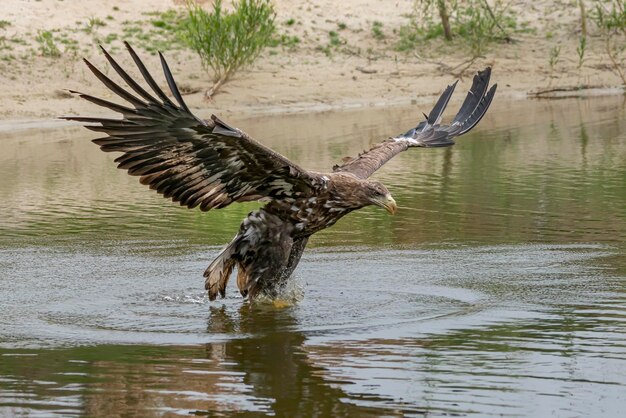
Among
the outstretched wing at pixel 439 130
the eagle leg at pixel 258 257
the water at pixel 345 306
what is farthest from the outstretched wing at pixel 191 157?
the outstretched wing at pixel 439 130

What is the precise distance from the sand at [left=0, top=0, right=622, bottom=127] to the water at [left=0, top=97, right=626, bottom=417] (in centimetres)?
437

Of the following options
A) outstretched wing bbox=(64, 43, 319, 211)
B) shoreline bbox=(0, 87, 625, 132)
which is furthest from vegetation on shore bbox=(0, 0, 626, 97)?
outstretched wing bbox=(64, 43, 319, 211)

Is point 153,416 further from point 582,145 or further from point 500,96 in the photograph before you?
point 500,96

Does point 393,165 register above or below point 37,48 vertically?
below

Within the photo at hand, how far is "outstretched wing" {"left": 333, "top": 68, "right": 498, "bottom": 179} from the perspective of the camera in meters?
8.79

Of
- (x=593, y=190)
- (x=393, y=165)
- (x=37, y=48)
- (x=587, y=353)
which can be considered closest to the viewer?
(x=587, y=353)

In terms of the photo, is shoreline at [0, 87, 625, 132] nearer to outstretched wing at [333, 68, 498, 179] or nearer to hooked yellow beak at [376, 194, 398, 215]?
outstretched wing at [333, 68, 498, 179]

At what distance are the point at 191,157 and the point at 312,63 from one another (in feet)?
43.3

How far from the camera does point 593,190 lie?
12109 mm

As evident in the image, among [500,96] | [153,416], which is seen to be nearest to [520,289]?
[153,416]

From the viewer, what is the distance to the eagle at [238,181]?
700 centimetres

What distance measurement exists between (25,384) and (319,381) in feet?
4.63

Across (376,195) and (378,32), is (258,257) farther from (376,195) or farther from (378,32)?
(378,32)

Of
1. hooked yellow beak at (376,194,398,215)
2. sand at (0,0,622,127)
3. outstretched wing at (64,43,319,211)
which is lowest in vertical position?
hooked yellow beak at (376,194,398,215)
